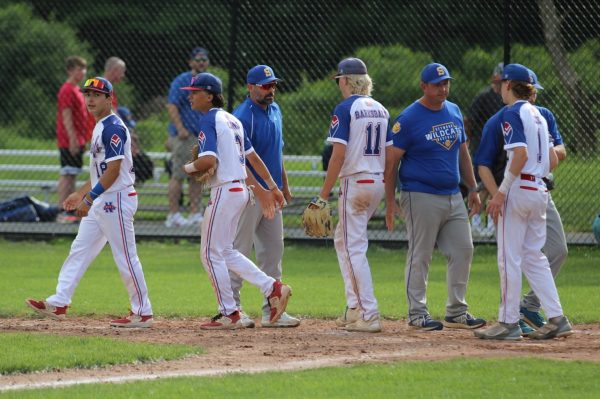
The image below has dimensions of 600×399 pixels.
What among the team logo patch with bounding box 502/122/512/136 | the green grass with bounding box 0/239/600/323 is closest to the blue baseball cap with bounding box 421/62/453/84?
the team logo patch with bounding box 502/122/512/136

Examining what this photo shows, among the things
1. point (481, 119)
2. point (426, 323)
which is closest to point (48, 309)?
point (426, 323)

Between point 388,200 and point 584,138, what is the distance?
5.66m

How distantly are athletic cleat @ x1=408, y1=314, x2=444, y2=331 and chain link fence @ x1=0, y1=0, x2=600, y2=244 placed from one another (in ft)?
16.9

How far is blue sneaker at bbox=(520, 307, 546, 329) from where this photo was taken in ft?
28.9

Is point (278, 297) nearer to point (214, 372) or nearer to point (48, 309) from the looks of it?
point (48, 309)

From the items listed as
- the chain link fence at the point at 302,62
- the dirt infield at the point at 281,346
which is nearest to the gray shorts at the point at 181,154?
the chain link fence at the point at 302,62

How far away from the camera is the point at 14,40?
18766 mm

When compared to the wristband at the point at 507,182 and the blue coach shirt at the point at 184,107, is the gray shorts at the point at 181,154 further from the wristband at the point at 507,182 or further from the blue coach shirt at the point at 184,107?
the wristband at the point at 507,182

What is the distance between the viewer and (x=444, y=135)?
28.6ft

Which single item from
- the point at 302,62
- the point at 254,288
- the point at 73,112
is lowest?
the point at 254,288

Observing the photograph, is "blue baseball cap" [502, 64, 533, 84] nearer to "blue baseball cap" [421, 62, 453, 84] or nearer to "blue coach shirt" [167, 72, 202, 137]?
"blue baseball cap" [421, 62, 453, 84]

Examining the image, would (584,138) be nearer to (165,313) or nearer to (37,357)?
(165,313)

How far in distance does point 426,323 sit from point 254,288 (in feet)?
10.2

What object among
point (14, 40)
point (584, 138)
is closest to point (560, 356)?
point (584, 138)
